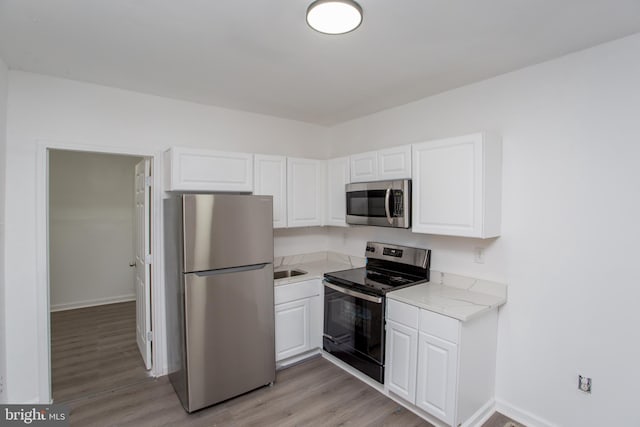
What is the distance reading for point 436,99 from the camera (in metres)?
2.88

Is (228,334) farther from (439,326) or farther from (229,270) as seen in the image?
(439,326)

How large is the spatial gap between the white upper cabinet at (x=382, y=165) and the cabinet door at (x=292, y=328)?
1.36m

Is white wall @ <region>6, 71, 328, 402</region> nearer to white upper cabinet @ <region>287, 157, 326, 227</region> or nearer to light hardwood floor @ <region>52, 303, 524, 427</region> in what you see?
light hardwood floor @ <region>52, 303, 524, 427</region>

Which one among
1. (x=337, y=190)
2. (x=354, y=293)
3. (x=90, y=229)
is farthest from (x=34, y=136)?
(x=90, y=229)

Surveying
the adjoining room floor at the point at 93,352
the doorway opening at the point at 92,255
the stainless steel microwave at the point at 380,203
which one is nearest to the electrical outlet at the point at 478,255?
the stainless steel microwave at the point at 380,203

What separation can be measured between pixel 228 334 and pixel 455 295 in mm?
1813

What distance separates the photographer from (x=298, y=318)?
122 inches

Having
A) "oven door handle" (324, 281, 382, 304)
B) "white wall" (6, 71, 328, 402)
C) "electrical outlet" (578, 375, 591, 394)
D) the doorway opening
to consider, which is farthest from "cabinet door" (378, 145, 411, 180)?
the doorway opening

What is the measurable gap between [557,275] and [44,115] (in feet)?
12.8

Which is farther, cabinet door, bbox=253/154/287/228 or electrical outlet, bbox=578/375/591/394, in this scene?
cabinet door, bbox=253/154/287/228

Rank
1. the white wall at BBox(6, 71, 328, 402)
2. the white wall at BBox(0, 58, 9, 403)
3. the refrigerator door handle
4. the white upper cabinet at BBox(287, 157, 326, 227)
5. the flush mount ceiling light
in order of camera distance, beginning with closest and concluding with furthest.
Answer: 1. the flush mount ceiling light
2. the white wall at BBox(0, 58, 9, 403)
3. the white wall at BBox(6, 71, 328, 402)
4. the refrigerator door handle
5. the white upper cabinet at BBox(287, 157, 326, 227)

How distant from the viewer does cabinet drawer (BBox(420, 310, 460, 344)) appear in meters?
2.11

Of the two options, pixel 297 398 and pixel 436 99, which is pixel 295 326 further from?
pixel 436 99

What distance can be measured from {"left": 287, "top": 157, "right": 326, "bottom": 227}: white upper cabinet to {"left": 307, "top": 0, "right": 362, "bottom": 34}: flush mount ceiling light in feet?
5.82
